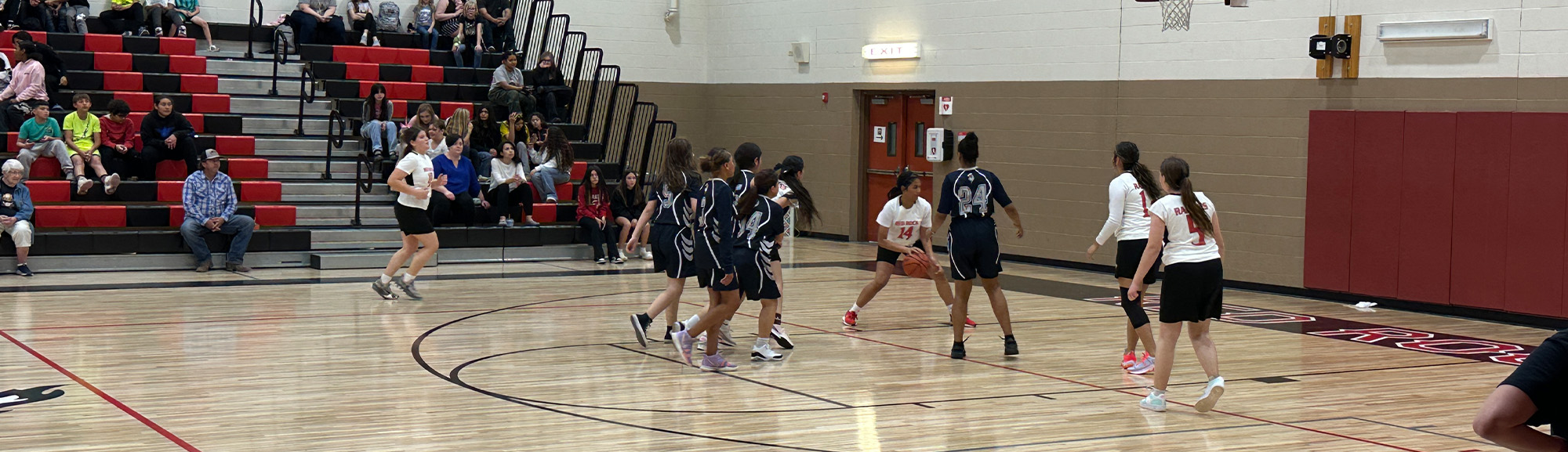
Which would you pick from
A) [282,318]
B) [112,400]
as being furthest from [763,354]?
[282,318]

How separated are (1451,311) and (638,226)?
6887mm

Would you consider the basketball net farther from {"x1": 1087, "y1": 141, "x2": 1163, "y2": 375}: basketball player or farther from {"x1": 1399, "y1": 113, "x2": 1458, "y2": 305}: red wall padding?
{"x1": 1087, "y1": 141, "x2": 1163, "y2": 375}: basketball player

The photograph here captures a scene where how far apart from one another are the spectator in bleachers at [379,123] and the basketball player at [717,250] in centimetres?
847

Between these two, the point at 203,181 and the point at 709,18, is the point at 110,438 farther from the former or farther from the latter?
the point at 709,18

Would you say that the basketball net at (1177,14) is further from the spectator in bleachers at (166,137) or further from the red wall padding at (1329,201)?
the spectator in bleachers at (166,137)

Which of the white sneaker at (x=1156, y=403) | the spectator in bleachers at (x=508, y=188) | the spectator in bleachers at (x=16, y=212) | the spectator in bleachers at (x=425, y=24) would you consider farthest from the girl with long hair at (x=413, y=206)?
the spectator in bleachers at (x=425, y=24)

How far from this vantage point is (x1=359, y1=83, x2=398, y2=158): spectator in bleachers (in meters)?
15.6

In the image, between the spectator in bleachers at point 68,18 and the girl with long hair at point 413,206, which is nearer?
the girl with long hair at point 413,206

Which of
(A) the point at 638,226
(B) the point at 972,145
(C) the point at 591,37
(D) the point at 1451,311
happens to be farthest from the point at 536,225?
(D) the point at 1451,311

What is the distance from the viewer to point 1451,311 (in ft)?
38.4

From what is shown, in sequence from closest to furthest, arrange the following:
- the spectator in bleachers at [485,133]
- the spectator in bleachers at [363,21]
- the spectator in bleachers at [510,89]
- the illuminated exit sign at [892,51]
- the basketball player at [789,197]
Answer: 1. the basketball player at [789,197]
2. the spectator in bleachers at [485,133]
3. the spectator in bleachers at [510,89]
4. the illuminated exit sign at [892,51]
5. the spectator in bleachers at [363,21]

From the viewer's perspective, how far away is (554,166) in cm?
1608

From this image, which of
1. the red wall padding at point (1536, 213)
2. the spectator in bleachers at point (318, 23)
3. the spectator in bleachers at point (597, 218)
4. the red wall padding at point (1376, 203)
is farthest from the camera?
the spectator in bleachers at point (318, 23)

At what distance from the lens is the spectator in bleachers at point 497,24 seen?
18.6 m
